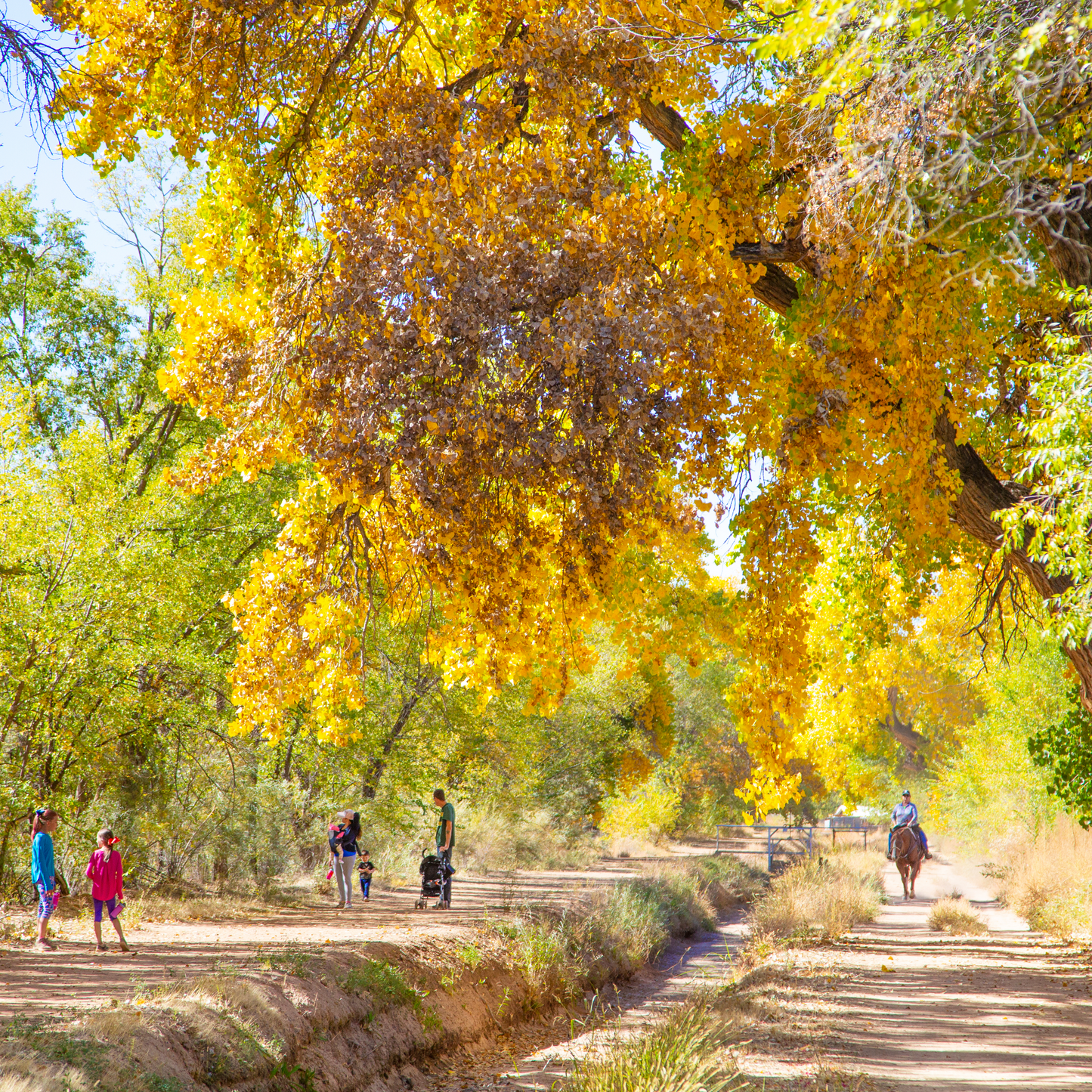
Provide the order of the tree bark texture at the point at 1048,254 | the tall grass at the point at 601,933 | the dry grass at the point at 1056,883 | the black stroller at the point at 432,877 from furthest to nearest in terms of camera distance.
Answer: the black stroller at the point at 432,877, the dry grass at the point at 1056,883, the tall grass at the point at 601,933, the tree bark texture at the point at 1048,254

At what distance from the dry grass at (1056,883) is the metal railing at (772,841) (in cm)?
1055

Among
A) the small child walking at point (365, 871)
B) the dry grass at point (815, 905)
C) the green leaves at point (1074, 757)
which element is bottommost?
the dry grass at point (815, 905)

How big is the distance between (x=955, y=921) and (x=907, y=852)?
13.5 feet

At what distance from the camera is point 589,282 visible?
651 cm

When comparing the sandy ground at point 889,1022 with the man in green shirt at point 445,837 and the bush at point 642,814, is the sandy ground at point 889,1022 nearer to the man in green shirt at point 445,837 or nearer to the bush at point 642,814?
the man in green shirt at point 445,837

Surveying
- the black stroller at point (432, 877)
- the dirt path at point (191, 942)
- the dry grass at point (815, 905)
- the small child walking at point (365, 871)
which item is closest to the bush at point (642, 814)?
the dry grass at point (815, 905)

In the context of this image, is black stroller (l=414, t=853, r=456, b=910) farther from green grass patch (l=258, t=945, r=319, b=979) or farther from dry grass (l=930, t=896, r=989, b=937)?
dry grass (l=930, t=896, r=989, b=937)

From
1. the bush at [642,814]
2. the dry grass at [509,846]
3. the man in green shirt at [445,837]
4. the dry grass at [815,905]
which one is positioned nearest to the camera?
the man in green shirt at [445,837]

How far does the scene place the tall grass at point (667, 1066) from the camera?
6277mm

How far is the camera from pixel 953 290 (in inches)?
294

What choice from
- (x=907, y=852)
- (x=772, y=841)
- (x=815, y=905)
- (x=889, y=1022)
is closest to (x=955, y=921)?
(x=815, y=905)

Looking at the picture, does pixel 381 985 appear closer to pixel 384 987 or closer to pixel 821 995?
pixel 384 987

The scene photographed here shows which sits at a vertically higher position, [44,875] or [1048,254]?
[1048,254]

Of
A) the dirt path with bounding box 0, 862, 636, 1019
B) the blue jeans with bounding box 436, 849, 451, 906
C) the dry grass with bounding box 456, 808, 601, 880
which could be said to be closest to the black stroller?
the blue jeans with bounding box 436, 849, 451, 906
